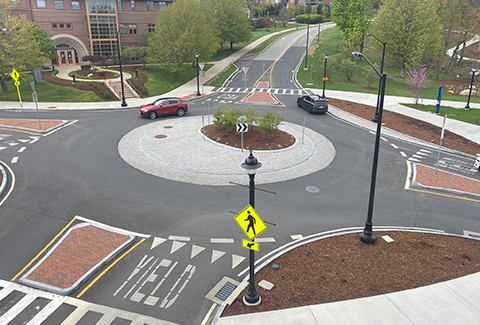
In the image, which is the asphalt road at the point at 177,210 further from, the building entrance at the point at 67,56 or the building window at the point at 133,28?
the building window at the point at 133,28

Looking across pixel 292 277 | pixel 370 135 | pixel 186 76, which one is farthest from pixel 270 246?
pixel 186 76

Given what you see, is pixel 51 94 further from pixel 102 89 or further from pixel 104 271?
pixel 104 271

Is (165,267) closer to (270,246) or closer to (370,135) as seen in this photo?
(270,246)

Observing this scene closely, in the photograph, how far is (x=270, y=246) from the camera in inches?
493

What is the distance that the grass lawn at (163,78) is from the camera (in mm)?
43469

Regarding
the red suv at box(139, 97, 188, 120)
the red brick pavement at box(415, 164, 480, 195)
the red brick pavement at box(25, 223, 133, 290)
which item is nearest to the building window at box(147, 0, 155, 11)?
the red suv at box(139, 97, 188, 120)

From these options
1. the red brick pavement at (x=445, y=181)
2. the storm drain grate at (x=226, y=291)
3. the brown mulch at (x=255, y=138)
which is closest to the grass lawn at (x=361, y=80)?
the brown mulch at (x=255, y=138)

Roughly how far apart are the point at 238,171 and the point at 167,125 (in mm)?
10970

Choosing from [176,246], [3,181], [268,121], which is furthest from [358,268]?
[3,181]

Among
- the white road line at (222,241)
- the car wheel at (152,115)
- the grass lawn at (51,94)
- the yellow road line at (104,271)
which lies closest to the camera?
the yellow road line at (104,271)

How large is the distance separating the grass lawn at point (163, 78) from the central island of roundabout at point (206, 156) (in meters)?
18.2

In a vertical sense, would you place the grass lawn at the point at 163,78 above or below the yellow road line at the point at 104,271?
above

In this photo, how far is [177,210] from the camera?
587 inches

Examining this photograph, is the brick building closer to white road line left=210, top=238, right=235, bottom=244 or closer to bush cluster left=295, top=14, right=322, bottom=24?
white road line left=210, top=238, right=235, bottom=244
